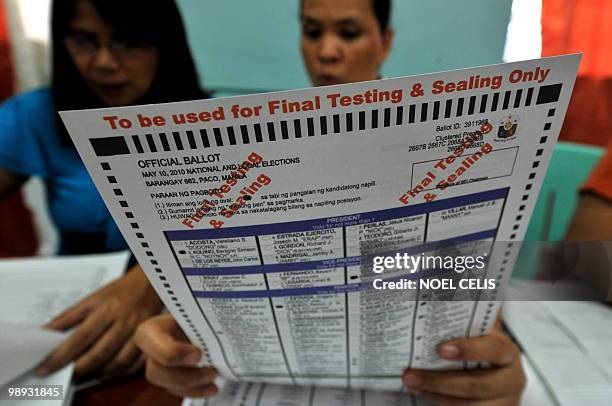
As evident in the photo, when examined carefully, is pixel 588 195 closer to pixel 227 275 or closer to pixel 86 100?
pixel 227 275

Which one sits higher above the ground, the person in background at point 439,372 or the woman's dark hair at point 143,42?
the woman's dark hair at point 143,42

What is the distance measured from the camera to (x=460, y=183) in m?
0.32

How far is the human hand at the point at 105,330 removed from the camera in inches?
19.6

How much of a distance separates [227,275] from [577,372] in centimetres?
40

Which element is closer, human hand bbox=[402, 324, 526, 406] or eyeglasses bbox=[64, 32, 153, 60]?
human hand bbox=[402, 324, 526, 406]

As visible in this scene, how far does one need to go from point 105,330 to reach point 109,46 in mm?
543

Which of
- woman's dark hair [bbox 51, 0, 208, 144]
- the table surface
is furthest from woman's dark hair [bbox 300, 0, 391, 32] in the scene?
the table surface

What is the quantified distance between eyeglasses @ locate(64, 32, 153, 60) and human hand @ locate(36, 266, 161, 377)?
48 cm

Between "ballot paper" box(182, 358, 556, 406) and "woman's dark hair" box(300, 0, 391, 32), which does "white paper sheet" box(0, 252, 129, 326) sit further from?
"woman's dark hair" box(300, 0, 391, 32)

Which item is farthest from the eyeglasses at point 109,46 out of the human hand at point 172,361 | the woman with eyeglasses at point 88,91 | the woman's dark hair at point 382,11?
the human hand at point 172,361

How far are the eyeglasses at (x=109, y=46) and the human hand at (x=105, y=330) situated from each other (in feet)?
1.57

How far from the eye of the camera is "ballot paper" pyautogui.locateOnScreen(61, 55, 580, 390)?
0.27 meters

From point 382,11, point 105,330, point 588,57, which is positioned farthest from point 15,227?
point 588,57

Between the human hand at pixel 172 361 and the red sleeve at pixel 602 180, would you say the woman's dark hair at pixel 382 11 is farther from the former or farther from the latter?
the human hand at pixel 172 361
